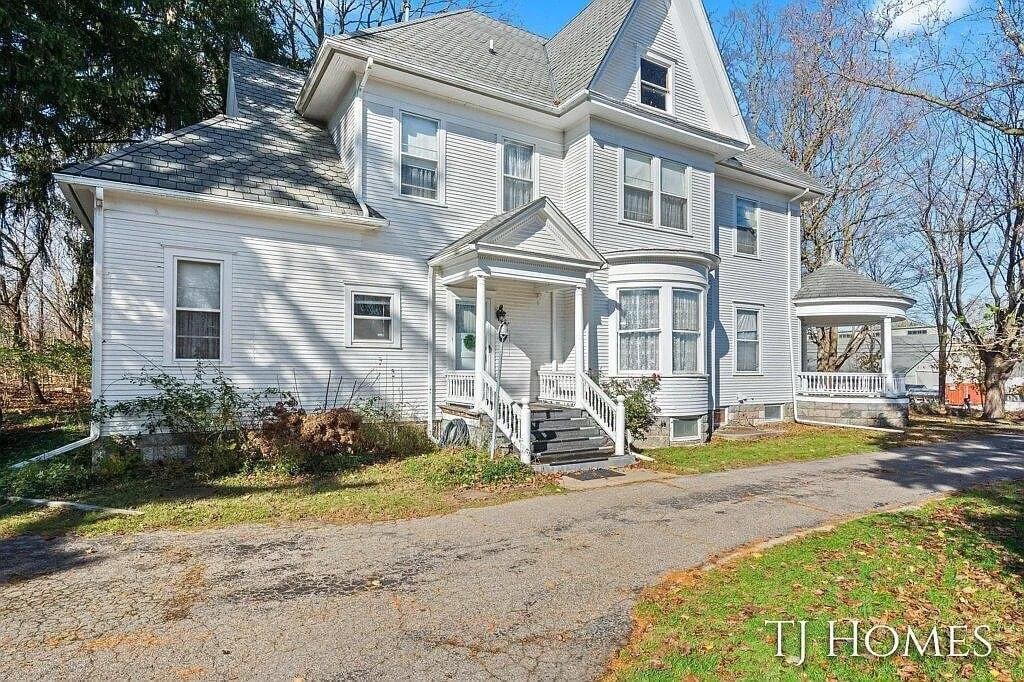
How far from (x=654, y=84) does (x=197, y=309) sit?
11.4m

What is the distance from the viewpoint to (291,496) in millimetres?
7551

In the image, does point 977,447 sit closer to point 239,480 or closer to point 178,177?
point 239,480

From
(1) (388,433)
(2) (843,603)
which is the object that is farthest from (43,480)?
(2) (843,603)

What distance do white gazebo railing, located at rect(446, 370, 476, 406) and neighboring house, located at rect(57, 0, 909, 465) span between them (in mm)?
59

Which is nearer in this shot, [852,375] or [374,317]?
[374,317]

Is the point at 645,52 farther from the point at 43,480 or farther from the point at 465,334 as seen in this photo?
the point at 43,480

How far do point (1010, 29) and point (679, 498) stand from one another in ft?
21.7

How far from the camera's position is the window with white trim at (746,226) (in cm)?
1598

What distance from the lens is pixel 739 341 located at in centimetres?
1556

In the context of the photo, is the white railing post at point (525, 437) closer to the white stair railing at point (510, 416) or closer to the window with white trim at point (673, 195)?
the white stair railing at point (510, 416)

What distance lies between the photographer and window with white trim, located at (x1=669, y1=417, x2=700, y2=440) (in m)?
12.6

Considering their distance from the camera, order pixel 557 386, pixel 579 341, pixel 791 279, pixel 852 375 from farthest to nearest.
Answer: pixel 791 279, pixel 852 375, pixel 557 386, pixel 579 341

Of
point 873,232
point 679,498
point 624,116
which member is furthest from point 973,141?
point 679,498

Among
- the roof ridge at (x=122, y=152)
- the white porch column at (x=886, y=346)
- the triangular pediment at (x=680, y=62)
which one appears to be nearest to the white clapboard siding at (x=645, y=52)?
the triangular pediment at (x=680, y=62)
